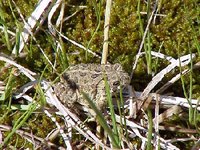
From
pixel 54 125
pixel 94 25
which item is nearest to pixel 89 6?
pixel 94 25

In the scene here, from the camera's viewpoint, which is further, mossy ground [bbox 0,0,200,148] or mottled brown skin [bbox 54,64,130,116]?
mossy ground [bbox 0,0,200,148]

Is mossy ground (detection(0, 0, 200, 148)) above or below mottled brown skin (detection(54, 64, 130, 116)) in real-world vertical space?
above

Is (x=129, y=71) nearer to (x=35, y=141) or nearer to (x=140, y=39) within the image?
(x=140, y=39)

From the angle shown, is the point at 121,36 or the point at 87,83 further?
the point at 121,36

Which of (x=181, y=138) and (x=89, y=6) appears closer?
(x=181, y=138)
